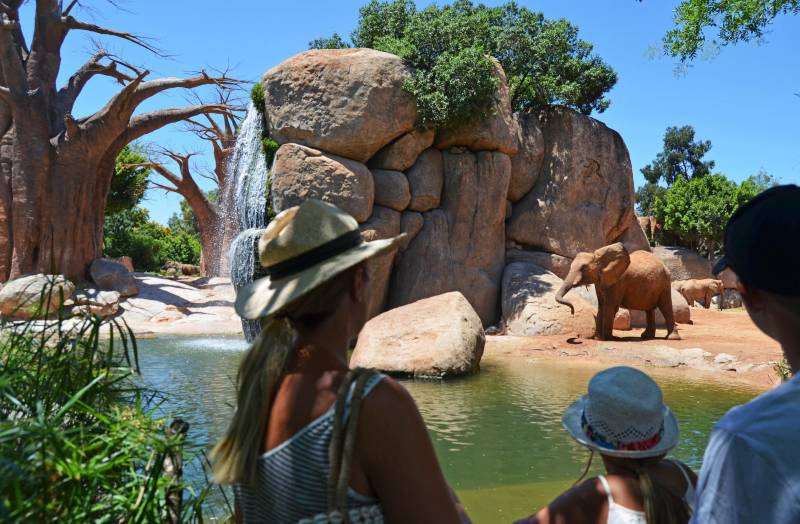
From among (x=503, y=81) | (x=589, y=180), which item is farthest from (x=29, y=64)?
(x=589, y=180)

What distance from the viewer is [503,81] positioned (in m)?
16.9

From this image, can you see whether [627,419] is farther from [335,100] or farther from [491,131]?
[491,131]

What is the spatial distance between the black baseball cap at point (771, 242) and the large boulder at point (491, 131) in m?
15.0

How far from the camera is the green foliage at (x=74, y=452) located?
5.74ft

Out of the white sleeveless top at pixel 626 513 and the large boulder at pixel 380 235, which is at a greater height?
the large boulder at pixel 380 235

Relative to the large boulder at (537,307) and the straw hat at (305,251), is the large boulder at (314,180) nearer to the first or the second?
the large boulder at (537,307)

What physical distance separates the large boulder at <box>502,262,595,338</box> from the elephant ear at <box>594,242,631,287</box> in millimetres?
1405

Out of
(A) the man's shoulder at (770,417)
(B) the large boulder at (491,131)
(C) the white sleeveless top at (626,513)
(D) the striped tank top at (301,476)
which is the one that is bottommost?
(C) the white sleeveless top at (626,513)

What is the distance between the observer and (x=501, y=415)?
7.10m

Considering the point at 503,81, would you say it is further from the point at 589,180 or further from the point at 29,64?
the point at 29,64

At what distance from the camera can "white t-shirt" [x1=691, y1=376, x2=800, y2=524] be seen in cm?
102

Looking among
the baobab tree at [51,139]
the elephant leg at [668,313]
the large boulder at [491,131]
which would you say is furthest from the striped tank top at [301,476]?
the baobab tree at [51,139]

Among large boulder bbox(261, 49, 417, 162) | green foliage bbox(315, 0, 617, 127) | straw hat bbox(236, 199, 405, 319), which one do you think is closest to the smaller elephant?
green foliage bbox(315, 0, 617, 127)

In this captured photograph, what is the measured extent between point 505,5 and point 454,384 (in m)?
13.4
